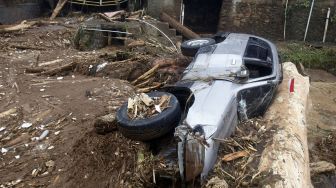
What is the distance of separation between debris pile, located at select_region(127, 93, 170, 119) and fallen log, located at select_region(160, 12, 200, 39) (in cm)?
815

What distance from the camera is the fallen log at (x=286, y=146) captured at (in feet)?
13.4

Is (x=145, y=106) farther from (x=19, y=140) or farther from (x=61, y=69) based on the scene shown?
(x=61, y=69)

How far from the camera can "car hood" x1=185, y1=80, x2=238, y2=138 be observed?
4125mm

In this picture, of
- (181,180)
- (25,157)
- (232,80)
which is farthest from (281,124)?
(25,157)

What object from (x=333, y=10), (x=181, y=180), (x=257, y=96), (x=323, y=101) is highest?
(x=333, y=10)

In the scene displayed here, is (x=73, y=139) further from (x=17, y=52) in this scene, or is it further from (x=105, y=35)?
(x=105, y=35)

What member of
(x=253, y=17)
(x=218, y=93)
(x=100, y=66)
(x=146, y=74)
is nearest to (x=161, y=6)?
(x=253, y=17)

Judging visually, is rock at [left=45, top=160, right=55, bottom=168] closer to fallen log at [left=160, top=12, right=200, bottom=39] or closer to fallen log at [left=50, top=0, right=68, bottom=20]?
fallen log at [left=160, top=12, right=200, bottom=39]

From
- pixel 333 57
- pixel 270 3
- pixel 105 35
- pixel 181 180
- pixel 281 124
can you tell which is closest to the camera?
pixel 181 180

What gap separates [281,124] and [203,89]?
1241 mm

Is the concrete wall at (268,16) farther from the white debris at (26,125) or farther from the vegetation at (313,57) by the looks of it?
the white debris at (26,125)

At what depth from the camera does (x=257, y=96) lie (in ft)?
17.1

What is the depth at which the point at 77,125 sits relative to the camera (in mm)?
5719

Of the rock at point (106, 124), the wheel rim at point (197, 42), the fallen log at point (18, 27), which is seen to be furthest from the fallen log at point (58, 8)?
the rock at point (106, 124)
